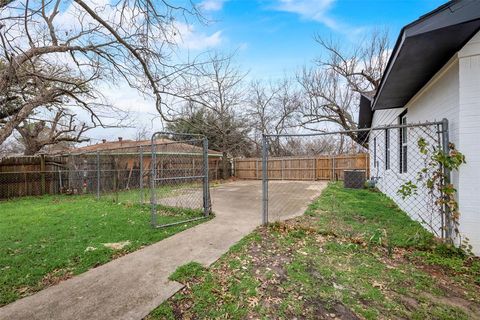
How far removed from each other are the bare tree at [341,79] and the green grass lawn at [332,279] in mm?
13447

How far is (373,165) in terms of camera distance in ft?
37.8

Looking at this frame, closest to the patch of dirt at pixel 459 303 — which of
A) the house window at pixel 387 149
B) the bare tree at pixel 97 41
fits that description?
the bare tree at pixel 97 41

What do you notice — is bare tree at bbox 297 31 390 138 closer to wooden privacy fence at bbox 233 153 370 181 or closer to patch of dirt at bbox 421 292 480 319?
wooden privacy fence at bbox 233 153 370 181

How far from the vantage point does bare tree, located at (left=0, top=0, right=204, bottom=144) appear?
10.5 ft

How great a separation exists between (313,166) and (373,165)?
4496 millimetres

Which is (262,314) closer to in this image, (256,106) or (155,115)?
Result: (155,115)

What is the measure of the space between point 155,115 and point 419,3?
839cm

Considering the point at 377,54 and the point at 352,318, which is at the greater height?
the point at 377,54

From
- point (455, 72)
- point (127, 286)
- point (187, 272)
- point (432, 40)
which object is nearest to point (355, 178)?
point (455, 72)

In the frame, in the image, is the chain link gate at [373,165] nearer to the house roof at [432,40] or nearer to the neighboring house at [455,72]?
the neighboring house at [455,72]

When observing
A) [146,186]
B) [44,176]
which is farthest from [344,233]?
[44,176]

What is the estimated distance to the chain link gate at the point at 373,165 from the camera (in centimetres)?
396

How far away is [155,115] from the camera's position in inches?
184

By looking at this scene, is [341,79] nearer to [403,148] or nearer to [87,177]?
[403,148]
